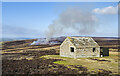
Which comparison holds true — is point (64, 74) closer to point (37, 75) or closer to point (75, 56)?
point (37, 75)

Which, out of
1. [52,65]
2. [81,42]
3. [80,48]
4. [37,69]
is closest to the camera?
[37,69]

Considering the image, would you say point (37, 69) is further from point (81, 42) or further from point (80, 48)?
point (81, 42)

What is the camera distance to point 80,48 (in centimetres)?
3167

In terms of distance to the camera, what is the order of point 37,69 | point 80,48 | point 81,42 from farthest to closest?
point 81,42
point 80,48
point 37,69

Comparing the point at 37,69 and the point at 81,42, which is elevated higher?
the point at 81,42

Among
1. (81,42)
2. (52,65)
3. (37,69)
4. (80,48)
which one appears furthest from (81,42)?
(37,69)

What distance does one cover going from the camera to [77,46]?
104ft

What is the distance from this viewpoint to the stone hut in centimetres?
3167

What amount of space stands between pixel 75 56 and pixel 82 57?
1.74 meters

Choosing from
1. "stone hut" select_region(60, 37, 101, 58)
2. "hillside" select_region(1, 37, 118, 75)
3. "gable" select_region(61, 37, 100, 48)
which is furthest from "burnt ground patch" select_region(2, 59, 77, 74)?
"gable" select_region(61, 37, 100, 48)

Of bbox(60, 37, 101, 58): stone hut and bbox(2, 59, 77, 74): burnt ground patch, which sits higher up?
bbox(60, 37, 101, 58): stone hut

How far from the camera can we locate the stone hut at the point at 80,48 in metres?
31.7

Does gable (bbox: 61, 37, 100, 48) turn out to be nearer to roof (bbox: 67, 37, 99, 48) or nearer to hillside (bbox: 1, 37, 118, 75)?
roof (bbox: 67, 37, 99, 48)

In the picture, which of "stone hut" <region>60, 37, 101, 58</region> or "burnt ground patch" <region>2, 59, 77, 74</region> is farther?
"stone hut" <region>60, 37, 101, 58</region>
